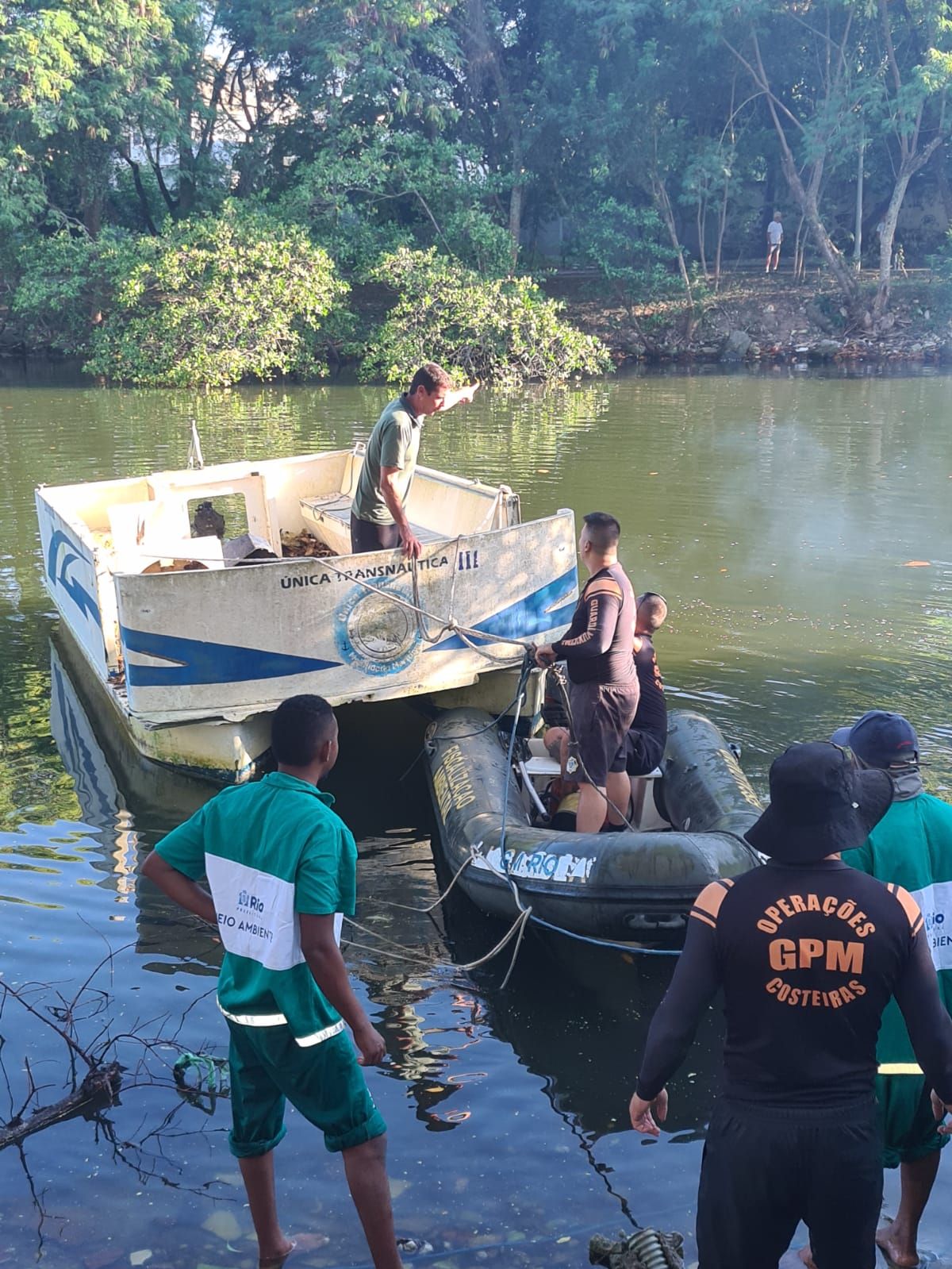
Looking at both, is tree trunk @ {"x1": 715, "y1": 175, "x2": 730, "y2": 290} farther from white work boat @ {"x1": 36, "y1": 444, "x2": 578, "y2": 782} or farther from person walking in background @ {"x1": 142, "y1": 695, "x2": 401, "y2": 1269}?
person walking in background @ {"x1": 142, "y1": 695, "x2": 401, "y2": 1269}

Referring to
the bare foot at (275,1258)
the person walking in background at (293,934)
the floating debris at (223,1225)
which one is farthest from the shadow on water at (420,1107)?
the person walking in background at (293,934)

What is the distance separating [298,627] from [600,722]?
2.30m

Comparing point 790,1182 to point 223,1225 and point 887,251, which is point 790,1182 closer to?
point 223,1225

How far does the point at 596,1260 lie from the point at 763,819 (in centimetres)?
193

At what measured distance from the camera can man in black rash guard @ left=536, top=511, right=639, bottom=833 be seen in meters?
6.21

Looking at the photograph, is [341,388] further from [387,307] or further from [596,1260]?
[596,1260]

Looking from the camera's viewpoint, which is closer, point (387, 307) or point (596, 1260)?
point (596, 1260)

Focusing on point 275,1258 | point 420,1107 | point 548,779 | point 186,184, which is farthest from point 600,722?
point 186,184

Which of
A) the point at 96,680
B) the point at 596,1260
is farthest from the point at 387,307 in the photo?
the point at 596,1260

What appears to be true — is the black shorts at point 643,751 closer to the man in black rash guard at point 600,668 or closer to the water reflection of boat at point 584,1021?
the man in black rash guard at point 600,668

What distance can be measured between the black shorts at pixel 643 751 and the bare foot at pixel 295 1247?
130 inches

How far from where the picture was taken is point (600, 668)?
6328mm

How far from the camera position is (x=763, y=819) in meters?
2.84

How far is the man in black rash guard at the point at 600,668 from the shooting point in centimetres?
621
